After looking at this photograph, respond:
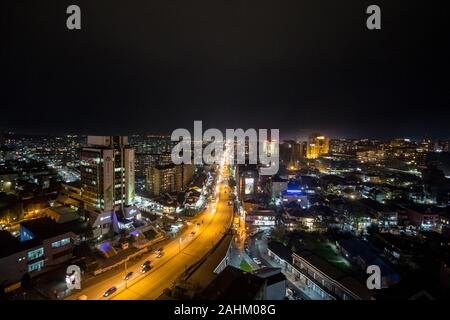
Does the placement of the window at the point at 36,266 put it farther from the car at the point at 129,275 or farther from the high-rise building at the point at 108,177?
the high-rise building at the point at 108,177

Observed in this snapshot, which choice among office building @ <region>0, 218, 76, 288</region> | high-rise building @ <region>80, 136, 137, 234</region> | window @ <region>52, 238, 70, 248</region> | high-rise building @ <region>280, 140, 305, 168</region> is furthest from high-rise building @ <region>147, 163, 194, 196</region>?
high-rise building @ <region>280, 140, 305, 168</region>

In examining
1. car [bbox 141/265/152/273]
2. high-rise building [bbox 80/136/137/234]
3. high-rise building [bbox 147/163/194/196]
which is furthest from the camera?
high-rise building [bbox 147/163/194/196]

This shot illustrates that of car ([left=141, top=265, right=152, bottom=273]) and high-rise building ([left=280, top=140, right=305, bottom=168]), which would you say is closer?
car ([left=141, top=265, right=152, bottom=273])

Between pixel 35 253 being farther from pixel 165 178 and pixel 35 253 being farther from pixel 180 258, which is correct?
pixel 165 178

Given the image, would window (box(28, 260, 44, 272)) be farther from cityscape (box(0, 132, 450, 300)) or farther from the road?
the road

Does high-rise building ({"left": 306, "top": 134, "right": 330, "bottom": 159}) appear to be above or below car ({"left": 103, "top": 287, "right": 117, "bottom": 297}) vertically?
above

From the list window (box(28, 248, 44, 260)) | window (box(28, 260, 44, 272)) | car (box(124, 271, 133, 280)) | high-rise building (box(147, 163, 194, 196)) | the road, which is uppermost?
high-rise building (box(147, 163, 194, 196))

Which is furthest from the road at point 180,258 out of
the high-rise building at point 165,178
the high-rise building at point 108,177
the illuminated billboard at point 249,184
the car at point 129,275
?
the high-rise building at point 165,178
